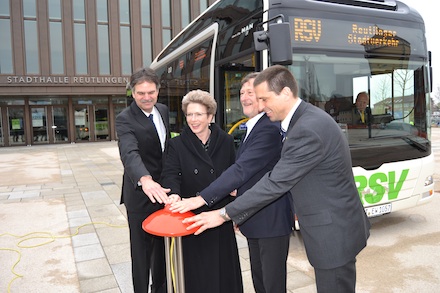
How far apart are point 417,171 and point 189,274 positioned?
12.0 feet

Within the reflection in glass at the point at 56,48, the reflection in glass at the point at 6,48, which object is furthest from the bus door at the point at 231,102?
the reflection in glass at the point at 6,48

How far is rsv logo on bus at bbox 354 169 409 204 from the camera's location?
4516 millimetres

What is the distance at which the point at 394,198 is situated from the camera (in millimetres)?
4730

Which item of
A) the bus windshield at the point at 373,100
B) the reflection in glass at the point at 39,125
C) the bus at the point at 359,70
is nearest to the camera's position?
the bus at the point at 359,70

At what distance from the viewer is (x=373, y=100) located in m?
4.74

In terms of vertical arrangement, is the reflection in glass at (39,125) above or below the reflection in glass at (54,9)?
below

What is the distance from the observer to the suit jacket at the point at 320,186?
1.95 meters

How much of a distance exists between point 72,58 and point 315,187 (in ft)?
84.1

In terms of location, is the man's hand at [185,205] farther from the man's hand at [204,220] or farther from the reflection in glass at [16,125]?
the reflection in glass at [16,125]

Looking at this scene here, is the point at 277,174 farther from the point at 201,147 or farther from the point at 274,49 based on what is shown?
the point at 274,49

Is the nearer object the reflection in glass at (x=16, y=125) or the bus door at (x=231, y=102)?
the bus door at (x=231, y=102)

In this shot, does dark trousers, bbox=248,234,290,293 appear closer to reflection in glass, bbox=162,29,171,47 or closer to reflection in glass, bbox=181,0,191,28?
reflection in glass, bbox=162,29,171,47

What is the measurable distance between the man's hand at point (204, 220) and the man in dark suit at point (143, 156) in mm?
746

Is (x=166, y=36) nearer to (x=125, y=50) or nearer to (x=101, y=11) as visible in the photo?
(x=125, y=50)
